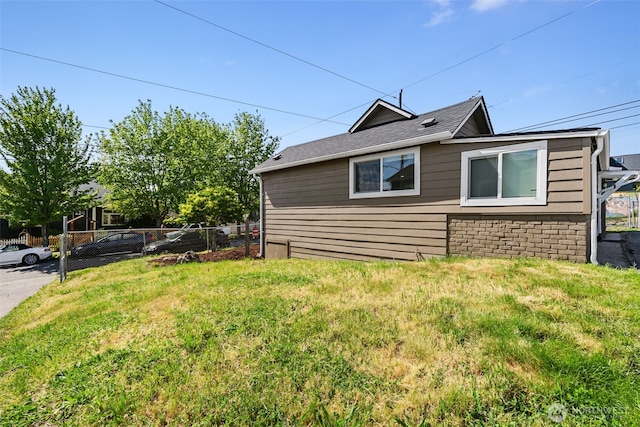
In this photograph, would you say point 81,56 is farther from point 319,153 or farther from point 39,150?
point 319,153

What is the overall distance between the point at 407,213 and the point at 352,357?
Answer: 511 centimetres

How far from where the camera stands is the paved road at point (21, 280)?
7161mm

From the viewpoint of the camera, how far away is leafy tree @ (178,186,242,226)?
41.2 feet

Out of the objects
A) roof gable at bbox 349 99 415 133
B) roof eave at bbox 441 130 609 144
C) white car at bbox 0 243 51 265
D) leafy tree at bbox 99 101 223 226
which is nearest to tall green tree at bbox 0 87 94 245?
white car at bbox 0 243 51 265

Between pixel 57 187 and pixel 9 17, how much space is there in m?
8.33

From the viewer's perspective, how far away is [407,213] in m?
7.09

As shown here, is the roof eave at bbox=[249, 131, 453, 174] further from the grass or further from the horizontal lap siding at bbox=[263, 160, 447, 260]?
the grass

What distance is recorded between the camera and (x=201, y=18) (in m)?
8.32

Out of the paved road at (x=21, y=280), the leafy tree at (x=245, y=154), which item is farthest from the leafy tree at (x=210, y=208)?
the leafy tree at (x=245, y=154)

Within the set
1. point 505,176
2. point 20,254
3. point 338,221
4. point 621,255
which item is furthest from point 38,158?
point 621,255

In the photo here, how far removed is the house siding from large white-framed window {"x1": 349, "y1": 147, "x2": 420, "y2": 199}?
0.17 meters

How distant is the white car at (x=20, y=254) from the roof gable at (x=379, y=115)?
15234 mm

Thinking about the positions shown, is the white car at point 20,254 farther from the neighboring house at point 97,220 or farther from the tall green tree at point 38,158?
the neighboring house at point 97,220

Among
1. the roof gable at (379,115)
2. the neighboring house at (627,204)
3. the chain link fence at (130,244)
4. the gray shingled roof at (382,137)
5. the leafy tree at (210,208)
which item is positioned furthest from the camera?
the neighboring house at (627,204)
